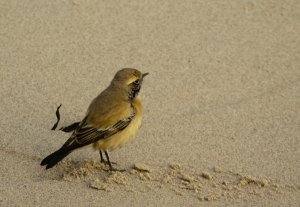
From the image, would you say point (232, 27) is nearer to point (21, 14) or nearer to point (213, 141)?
point (213, 141)

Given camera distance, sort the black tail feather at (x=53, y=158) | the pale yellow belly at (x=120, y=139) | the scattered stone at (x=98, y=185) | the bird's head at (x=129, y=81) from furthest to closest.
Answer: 1. the bird's head at (x=129, y=81)
2. the pale yellow belly at (x=120, y=139)
3. the scattered stone at (x=98, y=185)
4. the black tail feather at (x=53, y=158)

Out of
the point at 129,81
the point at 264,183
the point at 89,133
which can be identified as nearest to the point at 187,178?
the point at 264,183

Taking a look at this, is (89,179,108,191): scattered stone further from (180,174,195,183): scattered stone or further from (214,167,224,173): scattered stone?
(214,167,224,173): scattered stone

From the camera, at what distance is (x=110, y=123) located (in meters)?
6.57

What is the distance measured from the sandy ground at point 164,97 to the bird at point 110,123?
1.03 feet

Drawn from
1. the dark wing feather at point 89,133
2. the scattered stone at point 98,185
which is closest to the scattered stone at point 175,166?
the dark wing feather at point 89,133

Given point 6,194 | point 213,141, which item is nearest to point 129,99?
point 213,141

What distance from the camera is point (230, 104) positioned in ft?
25.1

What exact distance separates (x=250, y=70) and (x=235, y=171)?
1951 millimetres

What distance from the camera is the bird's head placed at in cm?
692

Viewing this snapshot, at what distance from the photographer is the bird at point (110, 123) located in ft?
21.2

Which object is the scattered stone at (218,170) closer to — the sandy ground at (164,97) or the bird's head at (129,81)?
the sandy ground at (164,97)

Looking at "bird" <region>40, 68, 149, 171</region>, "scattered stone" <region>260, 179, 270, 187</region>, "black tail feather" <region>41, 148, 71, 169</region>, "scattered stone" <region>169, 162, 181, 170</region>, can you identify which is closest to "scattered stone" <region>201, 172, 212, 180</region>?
"scattered stone" <region>169, 162, 181, 170</region>

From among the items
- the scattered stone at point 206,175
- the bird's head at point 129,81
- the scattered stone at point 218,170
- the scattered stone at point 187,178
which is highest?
the bird's head at point 129,81
